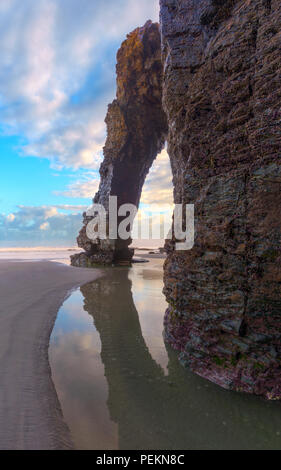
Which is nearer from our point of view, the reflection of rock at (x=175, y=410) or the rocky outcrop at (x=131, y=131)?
the reflection of rock at (x=175, y=410)

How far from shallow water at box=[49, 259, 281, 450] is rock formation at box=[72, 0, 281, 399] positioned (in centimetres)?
36

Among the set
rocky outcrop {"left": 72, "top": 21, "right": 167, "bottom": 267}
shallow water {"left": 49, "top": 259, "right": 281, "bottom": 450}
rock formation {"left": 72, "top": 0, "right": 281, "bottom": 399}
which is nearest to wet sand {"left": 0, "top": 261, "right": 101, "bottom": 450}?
shallow water {"left": 49, "top": 259, "right": 281, "bottom": 450}

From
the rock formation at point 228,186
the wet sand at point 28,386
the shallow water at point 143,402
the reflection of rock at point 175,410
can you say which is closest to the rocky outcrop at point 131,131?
the rock formation at point 228,186

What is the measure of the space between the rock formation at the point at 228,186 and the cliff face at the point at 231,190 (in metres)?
0.02

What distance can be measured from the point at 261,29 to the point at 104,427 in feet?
19.1

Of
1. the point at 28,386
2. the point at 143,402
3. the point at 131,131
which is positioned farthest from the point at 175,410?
the point at 131,131

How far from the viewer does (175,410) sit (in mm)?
2789

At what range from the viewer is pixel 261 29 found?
3234mm

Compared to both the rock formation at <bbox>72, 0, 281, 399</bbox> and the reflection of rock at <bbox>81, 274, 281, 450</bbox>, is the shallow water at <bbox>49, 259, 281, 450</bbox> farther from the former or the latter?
the rock formation at <bbox>72, 0, 281, 399</bbox>

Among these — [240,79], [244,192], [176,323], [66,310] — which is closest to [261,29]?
[240,79]

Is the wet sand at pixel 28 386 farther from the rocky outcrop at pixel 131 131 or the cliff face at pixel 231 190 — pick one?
the rocky outcrop at pixel 131 131

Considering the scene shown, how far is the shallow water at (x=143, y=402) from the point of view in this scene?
92.1 inches

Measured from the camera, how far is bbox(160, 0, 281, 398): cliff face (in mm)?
3053
